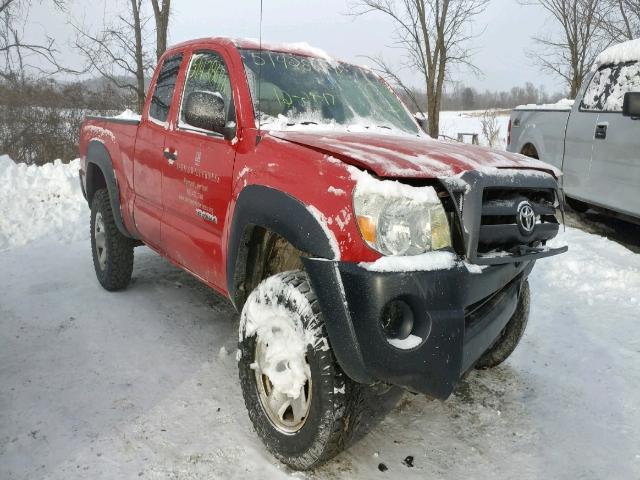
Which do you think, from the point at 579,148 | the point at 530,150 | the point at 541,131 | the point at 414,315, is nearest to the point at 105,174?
the point at 414,315

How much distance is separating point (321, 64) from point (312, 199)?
5.35 feet

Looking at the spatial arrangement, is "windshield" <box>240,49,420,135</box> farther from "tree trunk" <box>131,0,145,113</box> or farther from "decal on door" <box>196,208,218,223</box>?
"tree trunk" <box>131,0,145,113</box>

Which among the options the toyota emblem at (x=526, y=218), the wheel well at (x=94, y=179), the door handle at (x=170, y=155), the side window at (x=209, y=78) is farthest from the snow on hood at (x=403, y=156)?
the wheel well at (x=94, y=179)

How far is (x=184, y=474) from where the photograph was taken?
234cm

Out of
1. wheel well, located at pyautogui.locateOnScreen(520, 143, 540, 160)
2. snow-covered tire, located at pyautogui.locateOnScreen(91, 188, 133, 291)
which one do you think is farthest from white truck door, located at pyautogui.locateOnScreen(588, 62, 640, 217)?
snow-covered tire, located at pyautogui.locateOnScreen(91, 188, 133, 291)

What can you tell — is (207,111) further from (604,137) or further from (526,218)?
(604,137)

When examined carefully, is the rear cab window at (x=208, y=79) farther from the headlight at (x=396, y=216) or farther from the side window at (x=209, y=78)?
the headlight at (x=396, y=216)

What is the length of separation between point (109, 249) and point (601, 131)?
17.8ft

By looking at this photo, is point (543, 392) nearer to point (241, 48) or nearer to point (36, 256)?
point (241, 48)

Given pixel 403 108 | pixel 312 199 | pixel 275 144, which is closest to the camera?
pixel 312 199

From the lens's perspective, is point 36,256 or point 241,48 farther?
point 36,256

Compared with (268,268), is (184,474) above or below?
below

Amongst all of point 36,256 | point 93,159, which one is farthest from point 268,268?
point 36,256

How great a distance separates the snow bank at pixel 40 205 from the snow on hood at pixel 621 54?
664 cm
